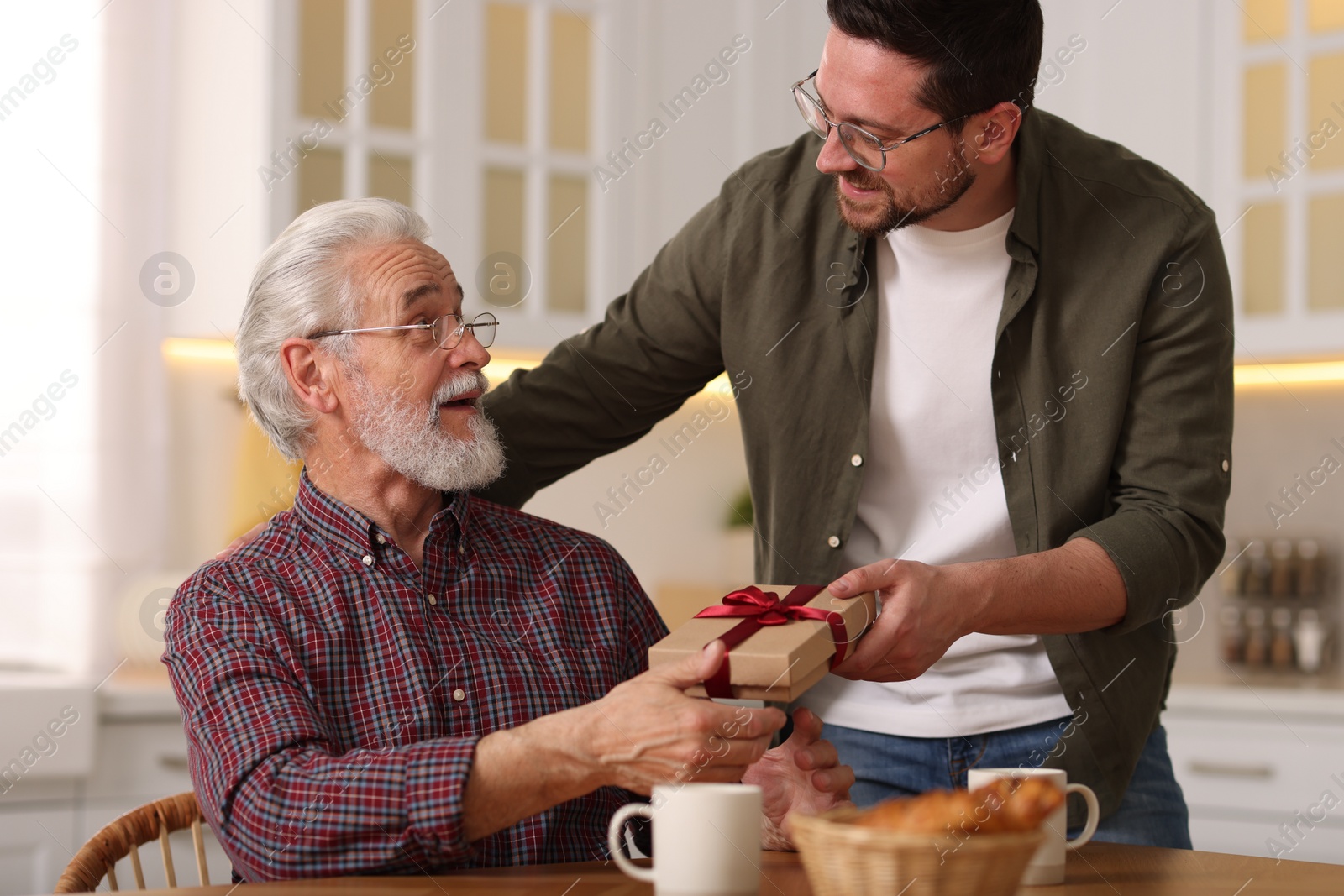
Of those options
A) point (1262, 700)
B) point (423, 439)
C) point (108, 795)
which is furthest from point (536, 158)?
point (1262, 700)

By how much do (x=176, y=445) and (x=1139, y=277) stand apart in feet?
7.96

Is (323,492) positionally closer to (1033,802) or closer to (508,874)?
(508,874)

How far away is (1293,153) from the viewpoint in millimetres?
3201

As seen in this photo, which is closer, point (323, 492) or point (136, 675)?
point (323, 492)

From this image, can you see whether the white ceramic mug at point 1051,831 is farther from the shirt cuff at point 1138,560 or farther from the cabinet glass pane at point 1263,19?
the cabinet glass pane at point 1263,19

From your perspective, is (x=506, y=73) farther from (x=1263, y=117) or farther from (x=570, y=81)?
(x=1263, y=117)

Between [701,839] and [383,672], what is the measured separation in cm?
56

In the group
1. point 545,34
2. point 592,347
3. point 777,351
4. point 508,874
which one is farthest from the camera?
point 545,34

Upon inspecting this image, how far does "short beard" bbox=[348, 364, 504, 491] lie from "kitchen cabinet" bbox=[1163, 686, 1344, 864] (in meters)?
2.05

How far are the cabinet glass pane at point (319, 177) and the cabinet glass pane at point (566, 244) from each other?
546 mm

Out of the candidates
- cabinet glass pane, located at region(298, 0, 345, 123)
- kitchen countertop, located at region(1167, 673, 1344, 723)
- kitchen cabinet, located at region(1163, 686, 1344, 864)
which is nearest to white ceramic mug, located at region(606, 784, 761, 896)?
kitchen countertop, located at region(1167, 673, 1344, 723)

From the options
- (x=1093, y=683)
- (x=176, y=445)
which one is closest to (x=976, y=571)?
(x=1093, y=683)

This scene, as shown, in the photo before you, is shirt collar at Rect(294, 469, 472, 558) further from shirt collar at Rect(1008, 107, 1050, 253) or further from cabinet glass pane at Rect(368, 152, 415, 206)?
cabinet glass pane at Rect(368, 152, 415, 206)

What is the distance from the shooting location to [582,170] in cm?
343
